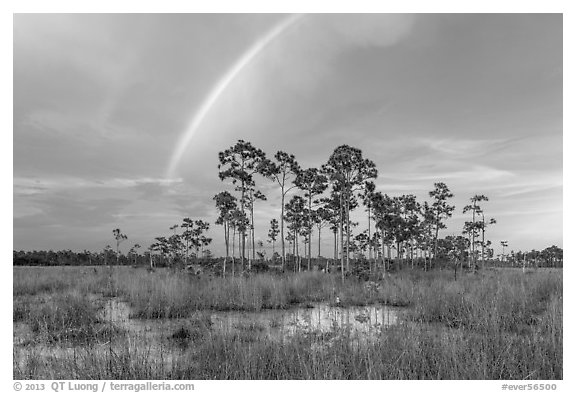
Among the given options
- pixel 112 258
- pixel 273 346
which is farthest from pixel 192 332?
pixel 112 258

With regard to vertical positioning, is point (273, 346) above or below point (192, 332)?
above

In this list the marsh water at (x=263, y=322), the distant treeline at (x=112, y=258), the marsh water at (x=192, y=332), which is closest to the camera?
the marsh water at (x=192, y=332)

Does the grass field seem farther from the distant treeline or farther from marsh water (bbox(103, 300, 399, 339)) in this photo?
the distant treeline

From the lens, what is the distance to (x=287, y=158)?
2655 centimetres

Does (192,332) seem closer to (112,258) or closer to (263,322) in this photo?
(263,322)

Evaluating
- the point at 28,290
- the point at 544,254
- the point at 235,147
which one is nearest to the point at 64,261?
the point at 235,147

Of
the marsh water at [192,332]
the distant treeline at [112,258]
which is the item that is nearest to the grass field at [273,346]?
the marsh water at [192,332]

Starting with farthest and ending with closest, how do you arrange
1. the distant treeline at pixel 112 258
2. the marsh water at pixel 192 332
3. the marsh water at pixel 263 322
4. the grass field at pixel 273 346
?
the distant treeline at pixel 112 258 < the marsh water at pixel 263 322 < the marsh water at pixel 192 332 < the grass field at pixel 273 346

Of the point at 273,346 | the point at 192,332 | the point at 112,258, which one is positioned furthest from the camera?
the point at 112,258

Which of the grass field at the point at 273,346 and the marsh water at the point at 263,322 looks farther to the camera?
the marsh water at the point at 263,322

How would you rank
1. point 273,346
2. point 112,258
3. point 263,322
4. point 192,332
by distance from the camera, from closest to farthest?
point 273,346 → point 192,332 → point 263,322 → point 112,258

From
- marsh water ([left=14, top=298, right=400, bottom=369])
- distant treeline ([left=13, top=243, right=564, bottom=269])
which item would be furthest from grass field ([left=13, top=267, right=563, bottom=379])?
distant treeline ([left=13, top=243, right=564, bottom=269])

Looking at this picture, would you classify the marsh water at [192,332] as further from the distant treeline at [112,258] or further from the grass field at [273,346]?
the distant treeline at [112,258]
